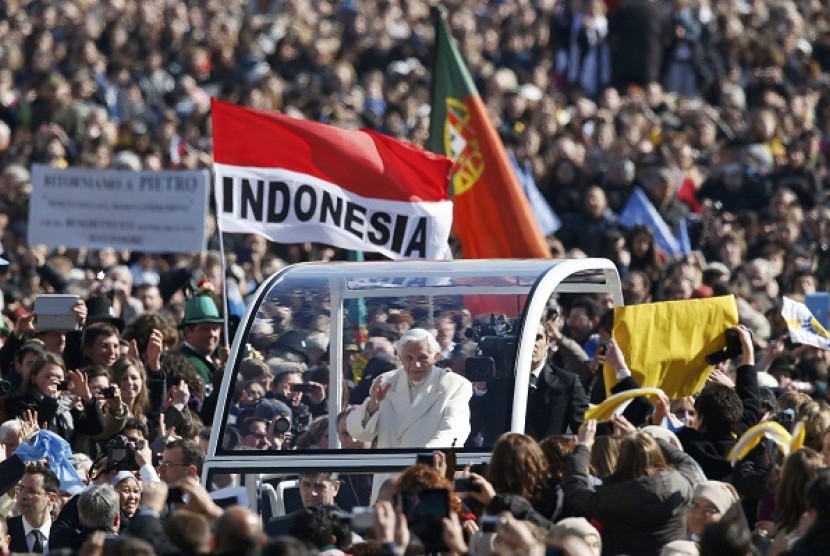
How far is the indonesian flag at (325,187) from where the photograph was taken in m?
16.4

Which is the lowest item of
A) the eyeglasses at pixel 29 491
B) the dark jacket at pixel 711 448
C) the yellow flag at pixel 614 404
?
the eyeglasses at pixel 29 491

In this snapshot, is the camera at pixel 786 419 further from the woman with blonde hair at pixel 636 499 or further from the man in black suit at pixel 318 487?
the man in black suit at pixel 318 487

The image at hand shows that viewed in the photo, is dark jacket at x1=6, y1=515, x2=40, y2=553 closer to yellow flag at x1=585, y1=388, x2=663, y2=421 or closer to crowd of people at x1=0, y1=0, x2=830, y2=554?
crowd of people at x1=0, y1=0, x2=830, y2=554

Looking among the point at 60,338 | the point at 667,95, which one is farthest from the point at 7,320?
the point at 667,95

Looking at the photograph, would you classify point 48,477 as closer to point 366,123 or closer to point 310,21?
point 366,123

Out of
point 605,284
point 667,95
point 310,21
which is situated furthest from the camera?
point 310,21

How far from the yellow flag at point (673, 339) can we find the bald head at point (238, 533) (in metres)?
5.29

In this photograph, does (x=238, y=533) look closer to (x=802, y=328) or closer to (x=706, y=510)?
(x=706, y=510)

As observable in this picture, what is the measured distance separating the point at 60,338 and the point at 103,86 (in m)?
12.3

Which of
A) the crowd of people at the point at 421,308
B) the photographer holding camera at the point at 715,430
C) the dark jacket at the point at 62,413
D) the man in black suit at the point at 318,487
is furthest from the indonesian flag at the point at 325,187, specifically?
the photographer holding camera at the point at 715,430

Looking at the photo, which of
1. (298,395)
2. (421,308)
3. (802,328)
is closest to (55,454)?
(298,395)

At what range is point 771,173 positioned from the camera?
2383 cm

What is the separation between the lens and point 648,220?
2223cm

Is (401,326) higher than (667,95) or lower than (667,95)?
lower
